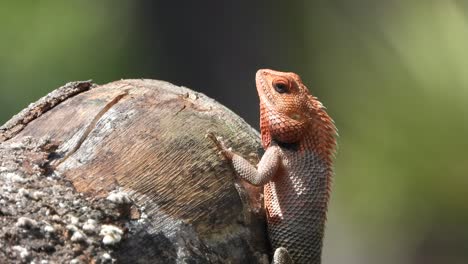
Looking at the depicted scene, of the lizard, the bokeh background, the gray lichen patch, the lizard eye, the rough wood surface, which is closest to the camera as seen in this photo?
the gray lichen patch

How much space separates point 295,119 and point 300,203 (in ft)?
1.75

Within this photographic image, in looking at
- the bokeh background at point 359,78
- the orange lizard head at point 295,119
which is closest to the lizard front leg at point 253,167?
the orange lizard head at point 295,119

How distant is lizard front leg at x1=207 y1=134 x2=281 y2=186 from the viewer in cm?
370

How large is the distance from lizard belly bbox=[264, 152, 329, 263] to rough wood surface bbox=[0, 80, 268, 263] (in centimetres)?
43

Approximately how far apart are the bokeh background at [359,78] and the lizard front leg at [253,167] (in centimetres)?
570

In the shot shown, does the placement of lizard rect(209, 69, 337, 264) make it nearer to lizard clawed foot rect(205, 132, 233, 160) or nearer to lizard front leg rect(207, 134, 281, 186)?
lizard front leg rect(207, 134, 281, 186)

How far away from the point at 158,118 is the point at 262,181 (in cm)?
72

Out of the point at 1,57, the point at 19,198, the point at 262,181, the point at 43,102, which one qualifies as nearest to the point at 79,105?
the point at 43,102

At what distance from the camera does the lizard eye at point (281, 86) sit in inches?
197

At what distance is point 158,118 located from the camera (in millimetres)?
3641

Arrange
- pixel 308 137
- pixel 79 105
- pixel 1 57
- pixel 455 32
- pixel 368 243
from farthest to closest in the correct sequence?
pixel 1 57 → pixel 368 243 → pixel 455 32 → pixel 308 137 → pixel 79 105

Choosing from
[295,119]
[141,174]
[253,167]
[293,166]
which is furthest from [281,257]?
[295,119]

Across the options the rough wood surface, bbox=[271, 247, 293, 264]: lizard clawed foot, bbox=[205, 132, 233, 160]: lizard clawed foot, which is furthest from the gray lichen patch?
bbox=[271, 247, 293, 264]: lizard clawed foot

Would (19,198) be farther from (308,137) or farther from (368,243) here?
(368,243)
